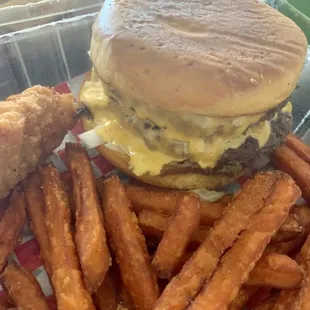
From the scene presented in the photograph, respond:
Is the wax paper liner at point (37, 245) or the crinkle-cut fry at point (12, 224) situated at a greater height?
the crinkle-cut fry at point (12, 224)

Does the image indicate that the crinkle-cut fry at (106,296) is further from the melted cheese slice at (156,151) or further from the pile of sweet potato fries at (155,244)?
the melted cheese slice at (156,151)

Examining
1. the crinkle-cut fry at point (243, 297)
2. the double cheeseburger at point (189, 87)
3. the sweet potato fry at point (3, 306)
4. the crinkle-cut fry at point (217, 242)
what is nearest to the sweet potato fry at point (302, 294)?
the crinkle-cut fry at point (243, 297)

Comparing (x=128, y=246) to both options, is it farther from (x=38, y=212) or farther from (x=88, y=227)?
(x=38, y=212)

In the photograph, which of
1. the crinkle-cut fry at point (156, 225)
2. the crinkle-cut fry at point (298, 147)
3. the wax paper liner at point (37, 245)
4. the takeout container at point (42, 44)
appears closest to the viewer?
the crinkle-cut fry at point (156, 225)

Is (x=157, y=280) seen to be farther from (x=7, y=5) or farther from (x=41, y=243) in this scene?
(x=7, y=5)

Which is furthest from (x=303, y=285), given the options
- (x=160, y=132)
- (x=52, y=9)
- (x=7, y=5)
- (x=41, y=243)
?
(x=7, y=5)

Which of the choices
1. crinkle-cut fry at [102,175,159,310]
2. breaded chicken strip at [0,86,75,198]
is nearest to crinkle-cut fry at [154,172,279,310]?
crinkle-cut fry at [102,175,159,310]
